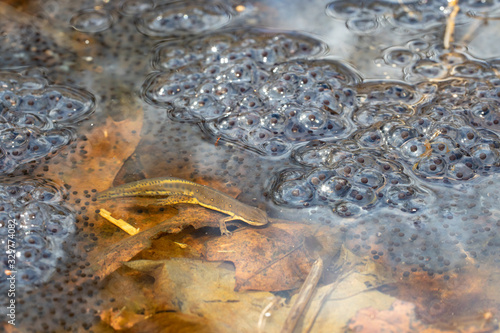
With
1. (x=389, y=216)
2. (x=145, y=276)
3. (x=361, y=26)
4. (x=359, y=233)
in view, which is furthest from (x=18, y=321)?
(x=361, y=26)

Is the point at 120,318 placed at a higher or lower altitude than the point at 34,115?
lower

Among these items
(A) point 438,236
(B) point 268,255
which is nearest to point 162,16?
(B) point 268,255

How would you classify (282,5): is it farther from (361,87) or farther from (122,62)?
(122,62)

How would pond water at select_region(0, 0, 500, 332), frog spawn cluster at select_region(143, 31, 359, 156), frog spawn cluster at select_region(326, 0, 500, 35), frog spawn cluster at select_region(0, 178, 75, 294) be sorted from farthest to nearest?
frog spawn cluster at select_region(326, 0, 500, 35) < frog spawn cluster at select_region(143, 31, 359, 156) < frog spawn cluster at select_region(0, 178, 75, 294) < pond water at select_region(0, 0, 500, 332)

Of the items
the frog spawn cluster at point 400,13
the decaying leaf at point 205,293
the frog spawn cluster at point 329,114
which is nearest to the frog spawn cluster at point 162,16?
the frog spawn cluster at point 329,114

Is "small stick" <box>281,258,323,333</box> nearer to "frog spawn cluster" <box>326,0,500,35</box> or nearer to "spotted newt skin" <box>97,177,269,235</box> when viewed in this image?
"spotted newt skin" <box>97,177,269,235</box>

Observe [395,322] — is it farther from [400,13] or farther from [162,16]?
[162,16]

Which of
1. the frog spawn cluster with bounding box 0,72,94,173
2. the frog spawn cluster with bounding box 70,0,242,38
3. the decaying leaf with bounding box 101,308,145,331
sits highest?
the frog spawn cluster with bounding box 70,0,242,38

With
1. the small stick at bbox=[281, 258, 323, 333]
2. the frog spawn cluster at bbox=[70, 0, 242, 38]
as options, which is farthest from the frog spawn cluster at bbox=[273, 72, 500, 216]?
the frog spawn cluster at bbox=[70, 0, 242, 38]
